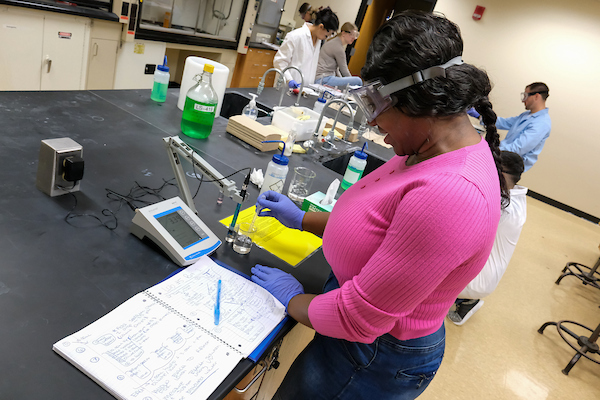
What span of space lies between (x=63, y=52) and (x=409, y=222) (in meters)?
3.83

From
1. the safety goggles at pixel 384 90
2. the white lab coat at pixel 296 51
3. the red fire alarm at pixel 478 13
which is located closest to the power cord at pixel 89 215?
the safety goggles at pixel 384 90

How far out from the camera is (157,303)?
3.18 feet

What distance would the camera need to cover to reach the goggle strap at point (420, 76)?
79cm

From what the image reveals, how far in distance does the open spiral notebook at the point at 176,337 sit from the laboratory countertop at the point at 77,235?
0.03m

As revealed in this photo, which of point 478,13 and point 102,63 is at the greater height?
point 478,13

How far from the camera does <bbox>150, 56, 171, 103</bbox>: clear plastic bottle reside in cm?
231

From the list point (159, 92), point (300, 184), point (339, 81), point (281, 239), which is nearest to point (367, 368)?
point (281, 239)

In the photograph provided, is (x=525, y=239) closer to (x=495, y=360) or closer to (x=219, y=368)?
(x=495, y=360)

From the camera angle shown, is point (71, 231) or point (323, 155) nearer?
point (71, 231)

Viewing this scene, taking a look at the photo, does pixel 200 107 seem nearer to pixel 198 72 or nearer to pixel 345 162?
pixel 198 72

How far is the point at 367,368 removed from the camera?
3.39 feet

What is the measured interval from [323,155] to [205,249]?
142 cm

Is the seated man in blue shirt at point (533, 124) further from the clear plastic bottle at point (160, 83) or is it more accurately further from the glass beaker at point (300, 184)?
the clear plastic bottle at point (160, 83)

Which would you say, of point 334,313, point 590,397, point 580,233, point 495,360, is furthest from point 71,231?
point 580,233
